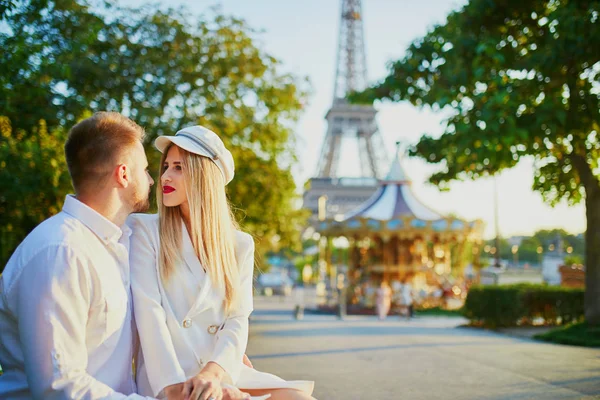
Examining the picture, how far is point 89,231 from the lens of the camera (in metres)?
2.82

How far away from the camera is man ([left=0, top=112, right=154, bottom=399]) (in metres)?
2.48

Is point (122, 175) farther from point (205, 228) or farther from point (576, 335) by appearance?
point (576, 335)

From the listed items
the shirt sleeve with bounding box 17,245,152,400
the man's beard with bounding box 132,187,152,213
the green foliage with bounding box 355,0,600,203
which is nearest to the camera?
the shirt sleeve with bounding box 17,245,152,400

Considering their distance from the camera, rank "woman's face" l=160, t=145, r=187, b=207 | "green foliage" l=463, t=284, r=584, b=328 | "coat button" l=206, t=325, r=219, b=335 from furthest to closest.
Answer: "green foliage" l=463, t=284, r=584, b=328 < "woman's face" l=160, t=145, r=187, b=207 < "coat button" l=206, t=325, r=219, b=335

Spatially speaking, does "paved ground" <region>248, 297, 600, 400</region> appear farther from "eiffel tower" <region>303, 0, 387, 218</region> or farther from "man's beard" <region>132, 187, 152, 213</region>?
"eiffel tower" <region>303, 0, 387, 218</region>

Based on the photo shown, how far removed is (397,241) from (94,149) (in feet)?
85.1

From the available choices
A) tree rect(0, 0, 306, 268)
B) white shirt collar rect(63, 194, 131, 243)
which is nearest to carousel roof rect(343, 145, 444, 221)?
tree rect(0, 0, 306, 268)

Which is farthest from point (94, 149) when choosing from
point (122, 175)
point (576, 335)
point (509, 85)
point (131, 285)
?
point (576, 335)

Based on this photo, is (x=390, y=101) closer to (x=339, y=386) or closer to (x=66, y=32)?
(x=66, y=32)

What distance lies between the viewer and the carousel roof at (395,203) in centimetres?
2708

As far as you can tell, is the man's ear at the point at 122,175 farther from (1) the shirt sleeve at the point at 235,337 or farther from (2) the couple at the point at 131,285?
(1) the shirt sleeve at the point at 235,337

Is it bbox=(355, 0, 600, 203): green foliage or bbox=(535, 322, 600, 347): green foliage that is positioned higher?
bbox=(355, 0, 600, 203): green foliage

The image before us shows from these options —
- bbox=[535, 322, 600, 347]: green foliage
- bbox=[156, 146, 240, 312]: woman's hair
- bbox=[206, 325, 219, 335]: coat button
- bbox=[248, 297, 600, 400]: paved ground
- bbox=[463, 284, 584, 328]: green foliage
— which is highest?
bbox=[156, 146, 240, 312]: woman's hair

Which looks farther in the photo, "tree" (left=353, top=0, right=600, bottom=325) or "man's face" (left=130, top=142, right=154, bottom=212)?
"tree" (left=353, top=0, right=600, bottom=325)
